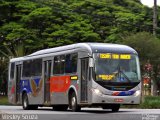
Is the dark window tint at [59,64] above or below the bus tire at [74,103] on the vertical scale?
above

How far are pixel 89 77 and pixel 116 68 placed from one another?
1252mm

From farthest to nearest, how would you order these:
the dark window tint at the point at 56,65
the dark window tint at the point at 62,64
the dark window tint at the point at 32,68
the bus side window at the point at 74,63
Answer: the dark window tint at the point at 32,68, the dark window tint at the point at 56,65, the dark window tint at the point at 62,64, the bus side window at the point at 74,63

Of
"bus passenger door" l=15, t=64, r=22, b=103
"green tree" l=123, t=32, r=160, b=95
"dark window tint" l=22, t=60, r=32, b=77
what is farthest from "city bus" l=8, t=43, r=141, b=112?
"green tree" l=123, t=32, r=160, b=95

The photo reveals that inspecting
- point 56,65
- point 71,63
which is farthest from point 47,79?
point 71,63

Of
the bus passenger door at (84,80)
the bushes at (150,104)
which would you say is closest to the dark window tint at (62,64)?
the bus passenger door at (84,80)

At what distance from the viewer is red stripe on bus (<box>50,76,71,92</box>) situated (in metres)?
27.0

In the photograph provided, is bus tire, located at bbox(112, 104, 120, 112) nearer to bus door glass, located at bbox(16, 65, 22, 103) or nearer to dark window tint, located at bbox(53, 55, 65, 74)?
dark window tint, located at bbox(53, 55, 65, 74)

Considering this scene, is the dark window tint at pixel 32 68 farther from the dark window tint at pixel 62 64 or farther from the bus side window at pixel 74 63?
the bus side window at pixel 74 63

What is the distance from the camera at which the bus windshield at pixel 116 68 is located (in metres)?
24.5

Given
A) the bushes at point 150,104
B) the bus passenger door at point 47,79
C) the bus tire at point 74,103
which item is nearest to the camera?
the bus tire at point 74,103

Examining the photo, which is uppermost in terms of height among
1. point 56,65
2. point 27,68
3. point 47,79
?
point 56,65

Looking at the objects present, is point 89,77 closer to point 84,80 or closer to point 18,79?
point 84,80

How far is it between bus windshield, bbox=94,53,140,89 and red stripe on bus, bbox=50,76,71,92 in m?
2.59

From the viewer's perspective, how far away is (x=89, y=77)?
81.0 ft
